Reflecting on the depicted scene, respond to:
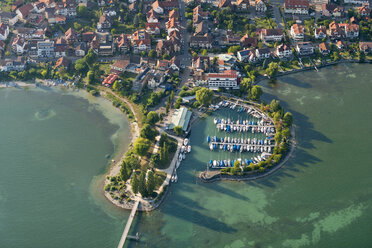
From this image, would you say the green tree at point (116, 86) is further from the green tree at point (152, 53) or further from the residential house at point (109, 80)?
the green tree at point (152, 53)

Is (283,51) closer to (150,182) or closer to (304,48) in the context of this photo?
(304,48)

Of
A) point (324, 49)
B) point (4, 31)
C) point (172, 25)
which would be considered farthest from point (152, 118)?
point (4, 31)

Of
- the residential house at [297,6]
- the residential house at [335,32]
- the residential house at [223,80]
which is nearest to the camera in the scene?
the residential house at [223,80]

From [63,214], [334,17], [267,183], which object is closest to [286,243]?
[267,183]

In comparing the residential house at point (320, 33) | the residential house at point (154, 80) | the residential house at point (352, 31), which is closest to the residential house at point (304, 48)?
the residential house at point (320, 33)

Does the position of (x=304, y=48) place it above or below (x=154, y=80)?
above

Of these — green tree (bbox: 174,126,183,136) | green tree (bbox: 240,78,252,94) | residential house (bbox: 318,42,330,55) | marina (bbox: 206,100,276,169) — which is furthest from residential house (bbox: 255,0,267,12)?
green tree (bbox: 174,126,183,136)

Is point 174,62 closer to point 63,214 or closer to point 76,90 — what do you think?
point 76,90
